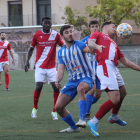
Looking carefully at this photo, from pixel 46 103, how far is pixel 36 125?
11.0 ft

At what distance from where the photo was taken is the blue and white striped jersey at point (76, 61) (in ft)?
20.2

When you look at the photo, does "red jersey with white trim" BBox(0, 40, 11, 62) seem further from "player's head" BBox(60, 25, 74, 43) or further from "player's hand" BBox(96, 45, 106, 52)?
"player's hand" BBox(96, 45, 106, 52)

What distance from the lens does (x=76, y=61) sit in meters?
6.16

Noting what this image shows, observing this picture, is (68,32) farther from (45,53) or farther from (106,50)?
(45,53)

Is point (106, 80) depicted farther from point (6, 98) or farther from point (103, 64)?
point (6, 98)

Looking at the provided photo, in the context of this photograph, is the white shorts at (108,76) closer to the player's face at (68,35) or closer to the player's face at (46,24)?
the player's face at (68,35)

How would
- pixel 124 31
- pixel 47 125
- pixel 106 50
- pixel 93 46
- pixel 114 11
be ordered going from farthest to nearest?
pixel 114 11, pixel 124 31, pixel 47 125, pixel 106 50, pixel 93 46

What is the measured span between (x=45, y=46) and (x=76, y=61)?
222cm

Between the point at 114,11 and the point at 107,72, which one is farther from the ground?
the point at 114,11

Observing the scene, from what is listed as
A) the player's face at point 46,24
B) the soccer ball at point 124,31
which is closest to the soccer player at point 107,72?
the soccer ball at point 124,31

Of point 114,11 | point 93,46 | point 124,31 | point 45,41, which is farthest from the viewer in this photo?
point 114,11

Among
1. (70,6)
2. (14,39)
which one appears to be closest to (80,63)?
(14,39)

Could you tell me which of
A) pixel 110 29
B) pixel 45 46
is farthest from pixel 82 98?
pixel 45 46

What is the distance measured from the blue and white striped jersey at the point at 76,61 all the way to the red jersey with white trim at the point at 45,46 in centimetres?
205
